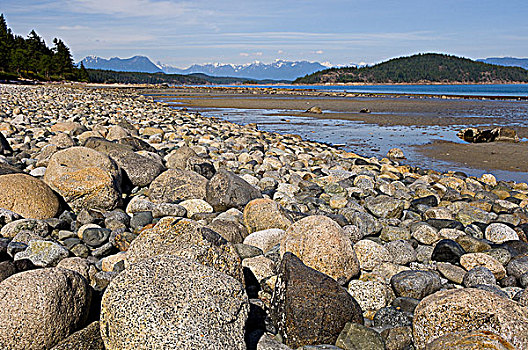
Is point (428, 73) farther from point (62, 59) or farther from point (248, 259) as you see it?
point (248, 259)

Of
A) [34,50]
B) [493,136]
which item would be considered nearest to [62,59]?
[34,50]

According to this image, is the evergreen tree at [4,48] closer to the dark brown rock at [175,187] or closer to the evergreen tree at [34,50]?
the evergreen tree at [34,50]

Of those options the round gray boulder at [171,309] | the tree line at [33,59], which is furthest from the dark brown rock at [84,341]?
the tree line at [33,59]

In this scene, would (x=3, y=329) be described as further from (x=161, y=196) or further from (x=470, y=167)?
(x=470, y=167)

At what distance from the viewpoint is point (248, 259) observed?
4867mm

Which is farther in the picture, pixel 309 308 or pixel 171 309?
pixel 309 308

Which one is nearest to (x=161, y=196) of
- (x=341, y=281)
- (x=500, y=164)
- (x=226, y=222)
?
(x=226, y=222)

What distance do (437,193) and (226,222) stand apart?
5477 mm

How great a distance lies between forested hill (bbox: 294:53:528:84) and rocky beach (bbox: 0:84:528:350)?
16992 centimetres

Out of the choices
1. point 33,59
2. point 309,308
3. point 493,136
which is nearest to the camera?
point 309,308

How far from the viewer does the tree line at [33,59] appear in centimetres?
7500

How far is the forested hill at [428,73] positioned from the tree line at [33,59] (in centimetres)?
10530

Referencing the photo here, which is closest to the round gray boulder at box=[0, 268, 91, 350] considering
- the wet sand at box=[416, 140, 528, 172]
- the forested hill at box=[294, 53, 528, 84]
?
the wet sand at box=[416, 140, 528, 172]

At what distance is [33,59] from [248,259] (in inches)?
3877
